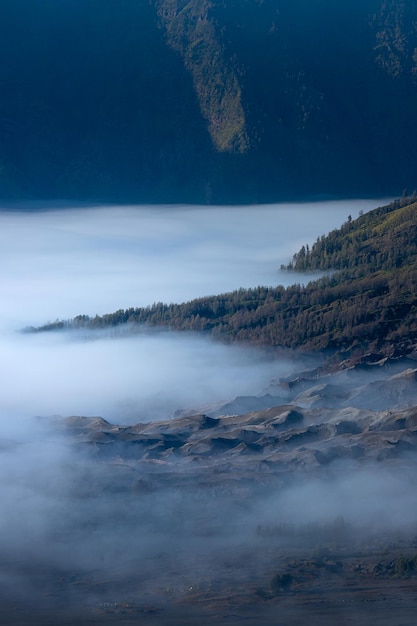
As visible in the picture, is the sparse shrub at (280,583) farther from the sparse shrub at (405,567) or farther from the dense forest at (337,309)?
the dense forest at (337,309)

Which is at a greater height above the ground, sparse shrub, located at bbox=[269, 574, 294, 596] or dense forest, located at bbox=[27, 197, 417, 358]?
dense forest, located at bbox=[27, 197, 417, 358]

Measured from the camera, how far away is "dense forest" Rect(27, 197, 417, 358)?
156 metres

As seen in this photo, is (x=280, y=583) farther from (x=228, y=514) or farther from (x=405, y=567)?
Answer: (x=228, y=514)

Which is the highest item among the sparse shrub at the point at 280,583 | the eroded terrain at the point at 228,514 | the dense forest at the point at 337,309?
the dense forest at the point at 337,309

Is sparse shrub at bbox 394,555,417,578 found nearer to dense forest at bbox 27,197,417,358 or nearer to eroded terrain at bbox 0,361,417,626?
eroded terrain at bbox 0,361,417,626

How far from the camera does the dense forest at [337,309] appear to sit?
155500 mm

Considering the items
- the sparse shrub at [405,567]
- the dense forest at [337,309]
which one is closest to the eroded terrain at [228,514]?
the sparse shrub at [405,567]

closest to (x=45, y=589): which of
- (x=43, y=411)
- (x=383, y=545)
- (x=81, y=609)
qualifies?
(x=81, y=609)

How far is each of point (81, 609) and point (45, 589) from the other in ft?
14.2

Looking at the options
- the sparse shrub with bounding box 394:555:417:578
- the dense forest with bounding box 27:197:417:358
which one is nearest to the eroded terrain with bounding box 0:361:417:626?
the sparse shrub with bounding box 394:555:417:578

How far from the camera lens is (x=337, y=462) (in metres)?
112

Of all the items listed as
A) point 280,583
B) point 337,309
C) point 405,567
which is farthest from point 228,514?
point 337,309

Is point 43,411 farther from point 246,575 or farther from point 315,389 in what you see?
point 246,575

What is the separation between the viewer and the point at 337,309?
164375mm
